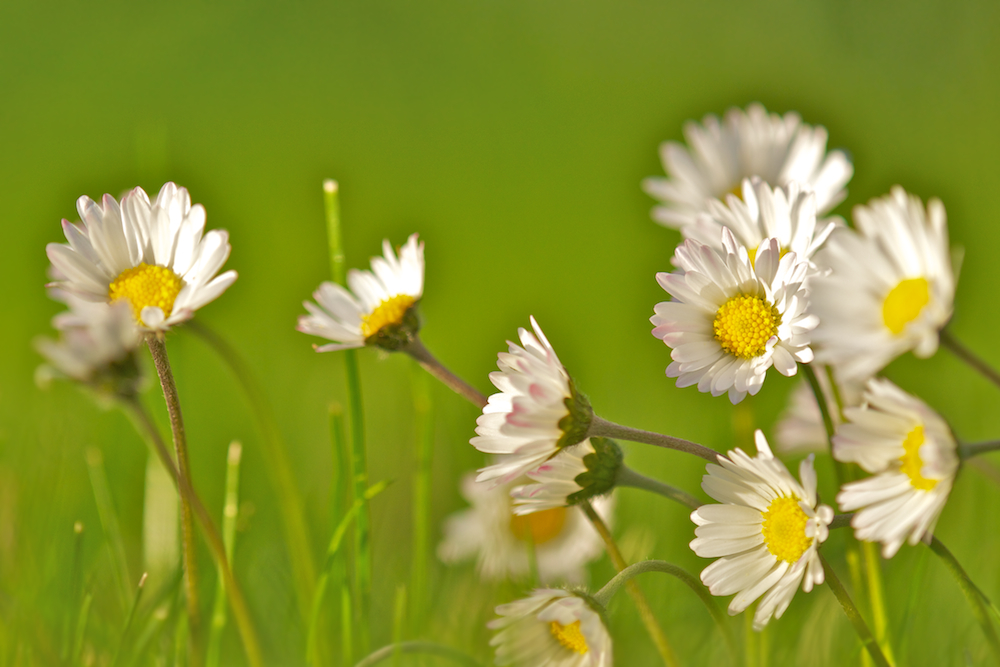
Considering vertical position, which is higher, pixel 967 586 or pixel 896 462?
pixel 896 462

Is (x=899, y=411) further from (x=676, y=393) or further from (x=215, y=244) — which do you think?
(x=676, y=393)

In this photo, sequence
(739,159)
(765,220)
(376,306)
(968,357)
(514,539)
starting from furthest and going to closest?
(514,539) < (739,159) < (376,306) < (765,220) < (968,357)

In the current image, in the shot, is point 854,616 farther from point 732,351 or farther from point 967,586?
point 732,351

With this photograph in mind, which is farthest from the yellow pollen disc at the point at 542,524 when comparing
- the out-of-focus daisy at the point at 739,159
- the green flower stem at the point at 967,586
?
the green flower stem at the point at 967,586

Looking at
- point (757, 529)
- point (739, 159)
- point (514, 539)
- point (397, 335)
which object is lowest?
point (514, 539)

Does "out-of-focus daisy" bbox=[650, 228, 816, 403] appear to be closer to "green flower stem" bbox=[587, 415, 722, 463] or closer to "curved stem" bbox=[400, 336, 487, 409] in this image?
"green flower stem" bbox=[587, 415, 722, 463]

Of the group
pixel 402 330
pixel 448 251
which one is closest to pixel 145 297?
pixel 402 330

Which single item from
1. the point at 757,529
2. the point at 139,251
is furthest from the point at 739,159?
the point at 139,251
